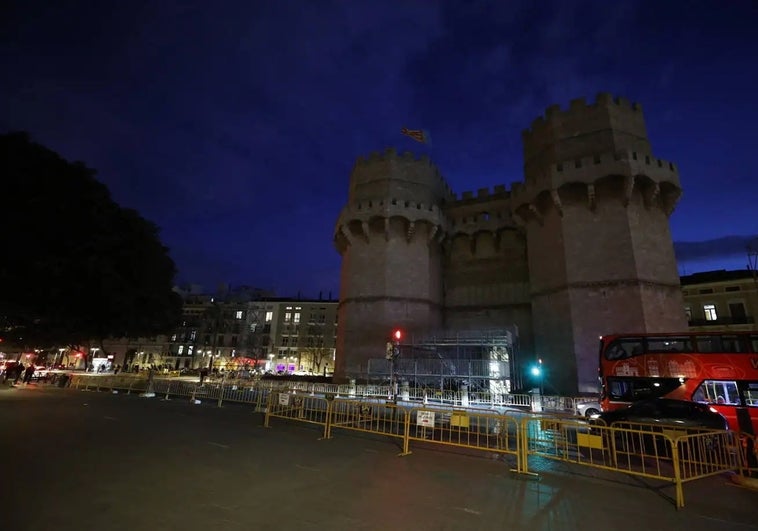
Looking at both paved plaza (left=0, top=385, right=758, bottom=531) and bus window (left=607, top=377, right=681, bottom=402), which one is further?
bus window (left=607, top=377, right=681, bottom=402)

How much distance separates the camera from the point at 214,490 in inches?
224

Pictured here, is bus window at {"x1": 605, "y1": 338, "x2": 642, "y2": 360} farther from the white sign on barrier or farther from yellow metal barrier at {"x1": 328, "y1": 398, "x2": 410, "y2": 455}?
the white sign on barrier

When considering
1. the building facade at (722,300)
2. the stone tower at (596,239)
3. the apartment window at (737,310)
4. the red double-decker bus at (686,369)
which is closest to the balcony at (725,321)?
the building facade at (722,300)

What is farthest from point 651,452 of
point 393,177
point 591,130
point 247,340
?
point 247,340

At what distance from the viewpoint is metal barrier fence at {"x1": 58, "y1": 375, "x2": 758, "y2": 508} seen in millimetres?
7609

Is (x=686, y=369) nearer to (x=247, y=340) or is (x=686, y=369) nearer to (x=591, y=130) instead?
(x=591, y=130)

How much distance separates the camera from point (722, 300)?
120 ft

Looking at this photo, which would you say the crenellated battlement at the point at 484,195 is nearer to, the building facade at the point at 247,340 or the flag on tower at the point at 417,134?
the flag on tower at the point at 417,134

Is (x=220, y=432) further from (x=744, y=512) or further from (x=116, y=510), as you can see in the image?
(x=744, y=512)

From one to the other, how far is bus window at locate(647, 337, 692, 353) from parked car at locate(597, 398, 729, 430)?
14.3ft

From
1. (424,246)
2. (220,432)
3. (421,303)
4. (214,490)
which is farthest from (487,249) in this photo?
(214,490)

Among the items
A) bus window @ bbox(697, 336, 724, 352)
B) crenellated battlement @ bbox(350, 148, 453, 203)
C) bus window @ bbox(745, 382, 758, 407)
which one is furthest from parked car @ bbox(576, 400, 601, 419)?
crenellated battlement @ bbox(350, 148, 453, 203)

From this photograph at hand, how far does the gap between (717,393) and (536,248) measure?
1584cm

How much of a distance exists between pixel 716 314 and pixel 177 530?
48.9 meters
